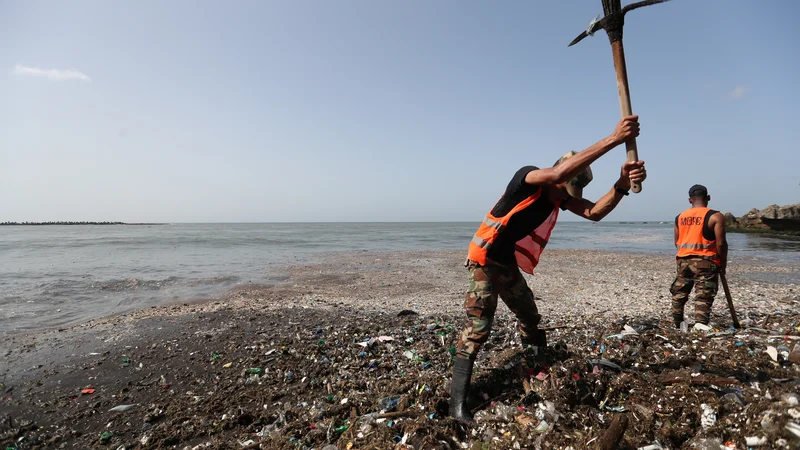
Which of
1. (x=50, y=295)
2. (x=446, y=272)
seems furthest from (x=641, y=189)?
(x=50, y=295)

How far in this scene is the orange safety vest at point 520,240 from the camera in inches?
Result: 125

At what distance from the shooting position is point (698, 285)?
207 inches

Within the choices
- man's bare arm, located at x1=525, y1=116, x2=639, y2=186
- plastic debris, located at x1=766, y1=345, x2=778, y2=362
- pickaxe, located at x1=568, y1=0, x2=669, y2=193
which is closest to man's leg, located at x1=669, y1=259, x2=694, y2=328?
plastic debris, located at x1=766, y1=345, x2=778, y2=362

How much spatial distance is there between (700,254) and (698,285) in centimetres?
44

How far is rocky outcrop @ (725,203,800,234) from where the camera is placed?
1426 inches

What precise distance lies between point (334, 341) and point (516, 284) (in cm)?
305

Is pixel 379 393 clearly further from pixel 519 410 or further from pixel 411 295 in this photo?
pixel 411 295

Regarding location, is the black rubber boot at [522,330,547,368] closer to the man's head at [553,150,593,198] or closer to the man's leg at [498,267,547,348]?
the man's leg at [498,267,547,348]

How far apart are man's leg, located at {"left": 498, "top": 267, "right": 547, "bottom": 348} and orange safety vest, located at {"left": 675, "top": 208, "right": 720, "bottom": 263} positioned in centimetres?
319

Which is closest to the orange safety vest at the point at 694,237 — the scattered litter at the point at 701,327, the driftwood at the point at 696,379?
the scattered litter at the point at 701,327

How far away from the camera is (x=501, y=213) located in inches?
126

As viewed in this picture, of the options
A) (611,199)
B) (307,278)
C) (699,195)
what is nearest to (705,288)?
(699,195)

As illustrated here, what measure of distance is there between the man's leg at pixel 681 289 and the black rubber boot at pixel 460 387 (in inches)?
159

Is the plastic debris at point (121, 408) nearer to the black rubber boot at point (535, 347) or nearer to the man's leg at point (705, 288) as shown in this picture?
the black rubber boot at point (535, 347)
